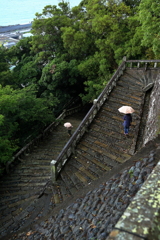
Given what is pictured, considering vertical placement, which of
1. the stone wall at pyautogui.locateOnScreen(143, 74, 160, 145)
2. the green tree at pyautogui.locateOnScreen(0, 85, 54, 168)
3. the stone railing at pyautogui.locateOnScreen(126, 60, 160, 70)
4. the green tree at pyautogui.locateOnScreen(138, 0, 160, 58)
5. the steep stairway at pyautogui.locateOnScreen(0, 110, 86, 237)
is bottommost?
the steep stairway at pyautogui.locateOnScreen(0, 110, 86, 237)

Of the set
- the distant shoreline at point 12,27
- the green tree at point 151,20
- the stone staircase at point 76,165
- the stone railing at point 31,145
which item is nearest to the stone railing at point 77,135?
the stone staircase at point 76,165

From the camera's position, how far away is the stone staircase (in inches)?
340

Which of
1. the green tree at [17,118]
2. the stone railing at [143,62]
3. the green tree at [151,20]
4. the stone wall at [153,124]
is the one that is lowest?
the green tree at [17,118]

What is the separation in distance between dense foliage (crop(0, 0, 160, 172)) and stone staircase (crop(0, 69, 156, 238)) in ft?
6.18

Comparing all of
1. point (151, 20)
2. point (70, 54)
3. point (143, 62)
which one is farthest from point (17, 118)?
point (151, 20)

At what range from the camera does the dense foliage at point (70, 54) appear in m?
13.8

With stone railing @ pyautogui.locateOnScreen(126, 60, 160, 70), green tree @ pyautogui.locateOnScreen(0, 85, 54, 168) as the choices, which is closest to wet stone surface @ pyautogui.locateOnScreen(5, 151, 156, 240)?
green tree @ pyautogui.locateOnScreen(0, 85, 54, 168)

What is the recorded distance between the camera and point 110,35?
18.4m

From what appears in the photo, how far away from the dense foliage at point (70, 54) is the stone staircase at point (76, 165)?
6.18 ft

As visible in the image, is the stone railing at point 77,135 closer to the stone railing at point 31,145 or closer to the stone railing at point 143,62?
the stone railing at point 143,62

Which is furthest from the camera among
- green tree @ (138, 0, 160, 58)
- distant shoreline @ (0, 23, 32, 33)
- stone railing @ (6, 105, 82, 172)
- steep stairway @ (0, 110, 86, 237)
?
distant shoreline @ (0, 23, 32, 33)

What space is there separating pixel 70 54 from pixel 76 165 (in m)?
16.4

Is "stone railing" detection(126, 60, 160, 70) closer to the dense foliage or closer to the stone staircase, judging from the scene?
the stone staircase

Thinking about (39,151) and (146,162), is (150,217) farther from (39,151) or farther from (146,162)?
(39,151)
